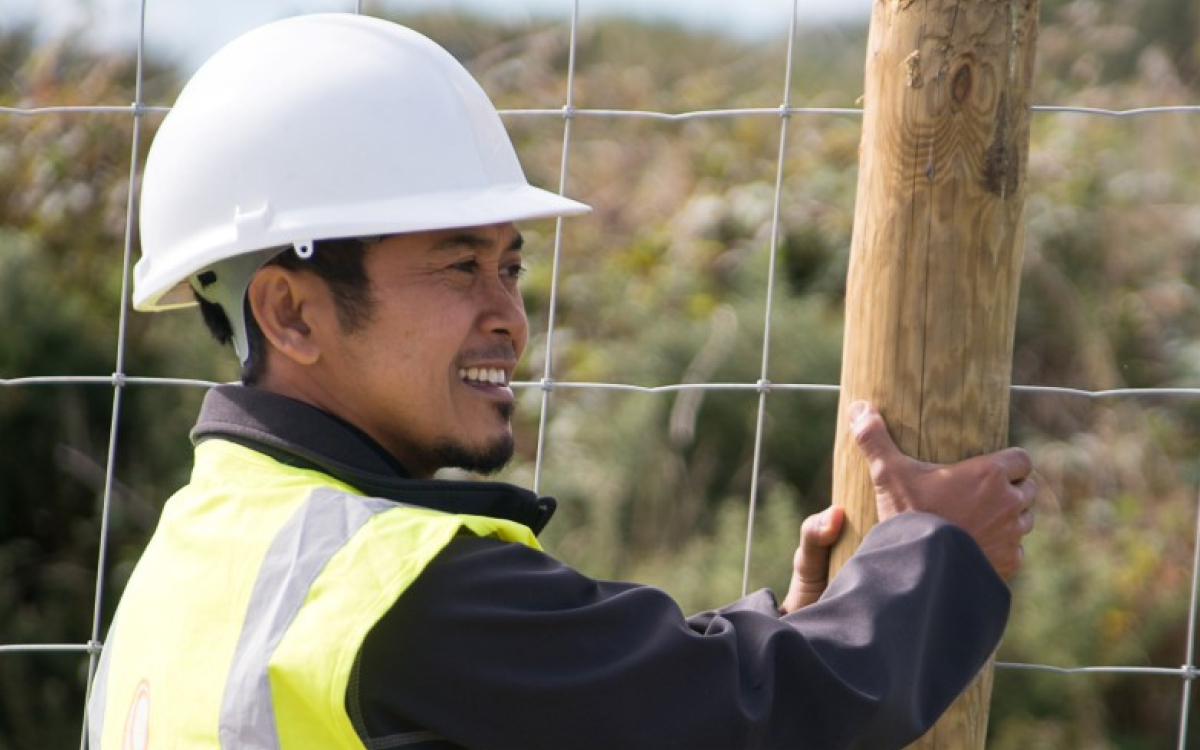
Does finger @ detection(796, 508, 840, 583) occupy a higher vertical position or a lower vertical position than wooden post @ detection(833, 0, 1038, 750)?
lower

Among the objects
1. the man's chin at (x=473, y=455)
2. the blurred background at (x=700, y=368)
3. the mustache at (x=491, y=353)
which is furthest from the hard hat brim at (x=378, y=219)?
the blurred background at (x=700, y=368)

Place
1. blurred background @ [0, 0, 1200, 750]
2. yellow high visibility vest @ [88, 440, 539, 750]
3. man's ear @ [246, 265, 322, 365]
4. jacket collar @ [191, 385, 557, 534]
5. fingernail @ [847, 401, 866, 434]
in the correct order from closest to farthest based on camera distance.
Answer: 1. yellow high visibility vest @ [88, 440, 539, 750]
2. jacket collar @ [191, 385, 557, 534]
3. man's ear @ [246, 265, 322, 365]
4. fingernail @ [847, 401, 866, 434]
5. blurred background @ [0, 0, 1200, 750]

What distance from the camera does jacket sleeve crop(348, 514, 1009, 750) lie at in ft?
6.24

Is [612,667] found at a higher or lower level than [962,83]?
lower

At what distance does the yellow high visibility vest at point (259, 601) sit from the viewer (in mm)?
1890

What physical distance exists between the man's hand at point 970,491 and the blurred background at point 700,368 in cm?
292

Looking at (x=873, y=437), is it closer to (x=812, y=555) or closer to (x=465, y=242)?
(x=812, y=555)

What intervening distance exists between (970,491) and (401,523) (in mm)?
771

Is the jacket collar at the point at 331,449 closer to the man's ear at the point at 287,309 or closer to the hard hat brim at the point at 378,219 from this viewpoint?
the man's ear at the point at 287,309

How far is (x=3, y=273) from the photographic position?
6.03 m

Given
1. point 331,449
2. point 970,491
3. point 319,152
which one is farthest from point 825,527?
point 319,152

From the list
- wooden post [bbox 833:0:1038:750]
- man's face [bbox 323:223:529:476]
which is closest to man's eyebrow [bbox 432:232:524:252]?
man's face [bbox 323:223:529:476]

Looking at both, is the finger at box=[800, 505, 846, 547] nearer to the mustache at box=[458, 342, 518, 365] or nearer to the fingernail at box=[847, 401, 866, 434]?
the fingernail at box=[847, 401, 866, 434]

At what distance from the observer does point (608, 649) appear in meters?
1.96
